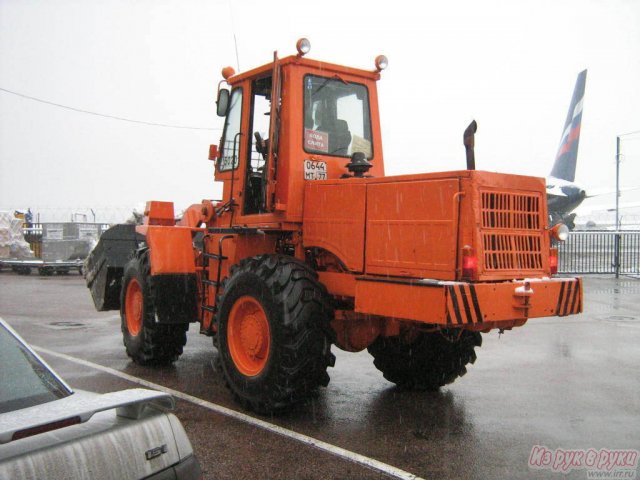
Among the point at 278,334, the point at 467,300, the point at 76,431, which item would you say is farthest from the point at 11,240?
the point at 76,431

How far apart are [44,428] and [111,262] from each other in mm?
6826

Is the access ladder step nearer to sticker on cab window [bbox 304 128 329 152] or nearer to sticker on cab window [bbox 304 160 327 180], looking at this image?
sticker on cab window [bbox 304 160 327 180]

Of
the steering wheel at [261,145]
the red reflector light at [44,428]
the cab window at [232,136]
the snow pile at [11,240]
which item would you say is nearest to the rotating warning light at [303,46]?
the steering wheel at [261,145]

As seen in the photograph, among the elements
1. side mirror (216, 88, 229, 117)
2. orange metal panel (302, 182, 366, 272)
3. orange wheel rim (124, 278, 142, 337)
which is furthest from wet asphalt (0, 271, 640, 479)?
side mirror (216, 88, 229, 117)

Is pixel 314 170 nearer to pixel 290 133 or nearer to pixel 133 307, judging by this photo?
pixel 290 133

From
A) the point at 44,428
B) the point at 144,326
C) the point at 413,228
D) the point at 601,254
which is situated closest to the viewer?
the point at 44,428

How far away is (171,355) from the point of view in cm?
794

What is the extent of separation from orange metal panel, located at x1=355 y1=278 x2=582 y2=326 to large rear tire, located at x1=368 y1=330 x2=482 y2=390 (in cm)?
114

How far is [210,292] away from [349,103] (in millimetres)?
2606

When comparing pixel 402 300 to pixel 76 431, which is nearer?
pixel 76 431

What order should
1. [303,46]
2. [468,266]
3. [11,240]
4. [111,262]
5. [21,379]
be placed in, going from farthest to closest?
[11,240] < [111,262] < [303,46] < [468,266] < [21,379]

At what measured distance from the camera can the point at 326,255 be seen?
635 cm

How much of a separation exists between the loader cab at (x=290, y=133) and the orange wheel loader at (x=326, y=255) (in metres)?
0.02

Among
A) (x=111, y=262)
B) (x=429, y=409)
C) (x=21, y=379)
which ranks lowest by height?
(x=429, y=409)
